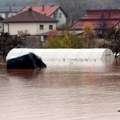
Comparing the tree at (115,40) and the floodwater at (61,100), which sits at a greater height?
the tree at (115,40)

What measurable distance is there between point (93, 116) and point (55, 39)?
92.8 feet

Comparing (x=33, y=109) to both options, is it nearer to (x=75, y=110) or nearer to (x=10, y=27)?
(x=75, y=110)

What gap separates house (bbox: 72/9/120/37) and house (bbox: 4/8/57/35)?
3.67m

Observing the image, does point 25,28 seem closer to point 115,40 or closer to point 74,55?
point 115,40

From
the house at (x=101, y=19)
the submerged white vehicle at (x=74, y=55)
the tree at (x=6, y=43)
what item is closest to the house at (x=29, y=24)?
the house at (x=101, y=19)

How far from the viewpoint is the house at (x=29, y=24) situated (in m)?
50.5

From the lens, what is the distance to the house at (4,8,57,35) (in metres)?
50.5

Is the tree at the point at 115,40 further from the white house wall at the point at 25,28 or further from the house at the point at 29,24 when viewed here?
the white house wall at the point at 25,28

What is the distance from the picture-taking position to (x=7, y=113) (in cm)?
865

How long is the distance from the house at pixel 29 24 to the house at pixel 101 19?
3.67 meters

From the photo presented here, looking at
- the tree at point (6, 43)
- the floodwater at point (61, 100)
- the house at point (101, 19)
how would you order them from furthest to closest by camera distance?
the house at point (101, 19) < the tree at point (6, 43) < the floodwater at point (61, 100)

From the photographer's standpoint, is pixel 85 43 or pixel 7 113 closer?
pixel 7 113

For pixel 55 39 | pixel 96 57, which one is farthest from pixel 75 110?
pixel 55 39

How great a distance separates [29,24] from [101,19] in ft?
29.0
